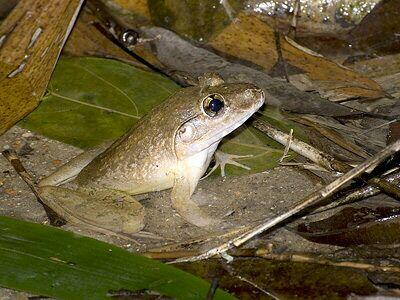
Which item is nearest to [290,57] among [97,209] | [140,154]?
[140,154]

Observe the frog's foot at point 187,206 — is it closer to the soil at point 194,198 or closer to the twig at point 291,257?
the soil at point 194,198

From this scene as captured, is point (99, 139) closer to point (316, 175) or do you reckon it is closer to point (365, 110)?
point (316, 175)

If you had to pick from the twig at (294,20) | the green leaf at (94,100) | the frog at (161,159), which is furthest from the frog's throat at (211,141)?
the twig at (294,20)

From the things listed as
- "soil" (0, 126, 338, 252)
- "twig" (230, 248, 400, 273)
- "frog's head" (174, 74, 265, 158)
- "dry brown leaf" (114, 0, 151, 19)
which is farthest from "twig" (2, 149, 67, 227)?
"dry brown leaf" (114, 0, 151, 19)

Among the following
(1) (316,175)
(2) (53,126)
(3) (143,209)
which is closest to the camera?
(3) (143,209)

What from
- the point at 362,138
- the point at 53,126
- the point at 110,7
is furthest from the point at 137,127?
the point at 110,7
